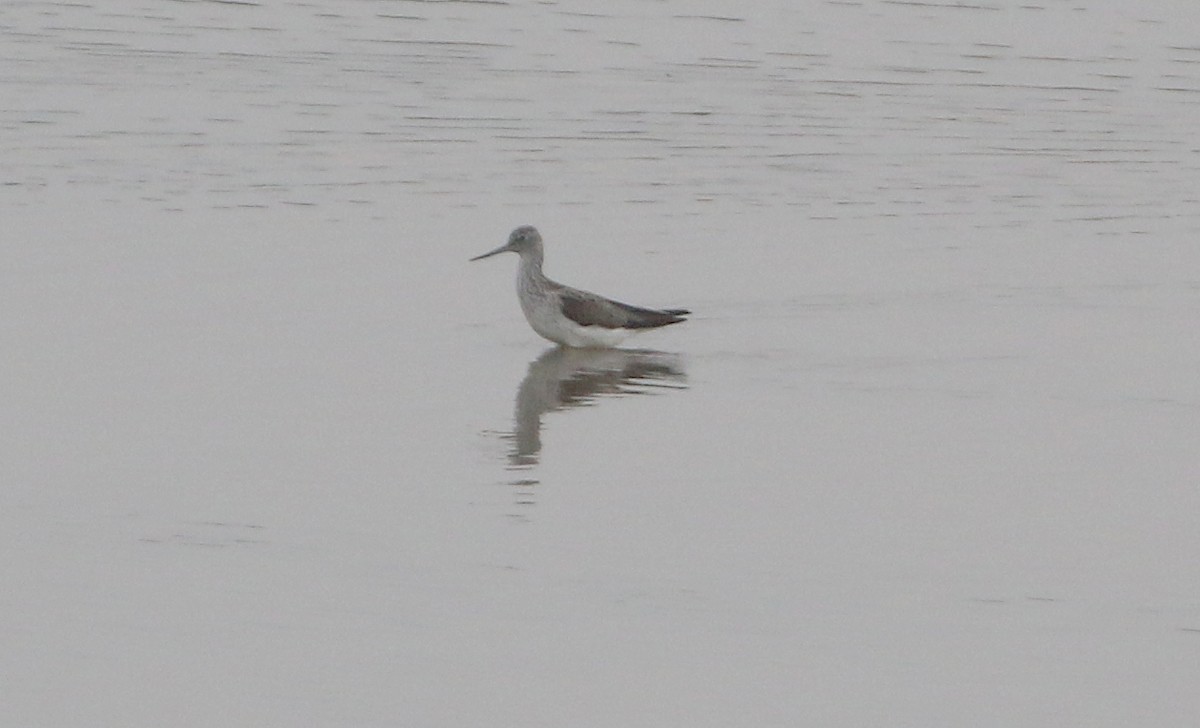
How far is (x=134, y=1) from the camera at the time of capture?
26.2m

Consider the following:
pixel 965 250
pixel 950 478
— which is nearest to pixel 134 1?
pixel 965 250

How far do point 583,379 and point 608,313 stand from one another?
0.76m

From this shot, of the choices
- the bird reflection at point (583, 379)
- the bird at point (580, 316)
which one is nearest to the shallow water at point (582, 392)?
the bird reflection at point (583, 379)

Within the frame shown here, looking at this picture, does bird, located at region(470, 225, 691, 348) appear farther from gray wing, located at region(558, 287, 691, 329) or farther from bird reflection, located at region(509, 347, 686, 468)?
bird reflection, located at region(509, 347, 686, 468)

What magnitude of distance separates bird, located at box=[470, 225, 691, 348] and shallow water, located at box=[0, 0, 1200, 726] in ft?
0.51

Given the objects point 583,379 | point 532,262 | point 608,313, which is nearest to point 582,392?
point 583,379

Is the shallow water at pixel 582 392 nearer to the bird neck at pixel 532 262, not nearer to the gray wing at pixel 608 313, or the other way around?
the gray wing at pixel 608 313

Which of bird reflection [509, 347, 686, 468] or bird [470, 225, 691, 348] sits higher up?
bird [470, 225, 691, 348]

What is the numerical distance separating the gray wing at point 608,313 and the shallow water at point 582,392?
0.23 m

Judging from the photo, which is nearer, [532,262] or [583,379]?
[583,379]

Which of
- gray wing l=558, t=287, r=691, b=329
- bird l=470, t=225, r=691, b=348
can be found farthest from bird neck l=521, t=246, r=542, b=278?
gray wing l=558, t=287, r=691, b=329

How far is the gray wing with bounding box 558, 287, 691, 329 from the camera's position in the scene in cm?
1396

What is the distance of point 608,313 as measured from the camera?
1400 centimetres

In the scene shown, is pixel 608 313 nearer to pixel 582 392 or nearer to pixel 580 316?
pixel 580 316
